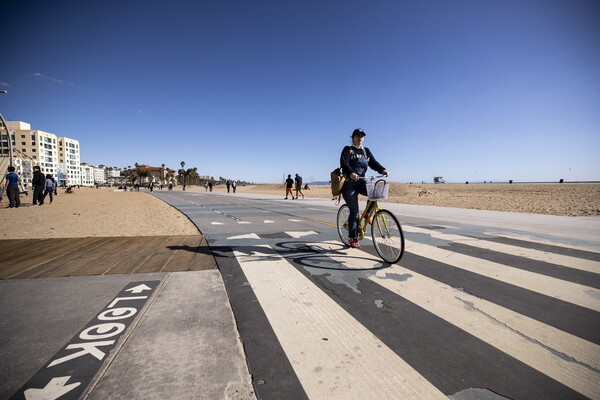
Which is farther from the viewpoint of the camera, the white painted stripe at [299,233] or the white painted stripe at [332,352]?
the white painted stripe at [299,233]

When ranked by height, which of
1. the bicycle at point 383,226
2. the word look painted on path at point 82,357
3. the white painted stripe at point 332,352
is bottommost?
the word look painted on path at point 82,357

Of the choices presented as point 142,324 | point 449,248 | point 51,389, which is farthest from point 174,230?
point 449,248

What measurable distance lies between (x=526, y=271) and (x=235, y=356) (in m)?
3.75

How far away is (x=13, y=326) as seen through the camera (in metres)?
2.07

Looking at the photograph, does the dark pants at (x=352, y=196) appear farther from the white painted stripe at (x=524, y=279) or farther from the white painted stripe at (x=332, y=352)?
the white painted stripe at (x=332, y=352)

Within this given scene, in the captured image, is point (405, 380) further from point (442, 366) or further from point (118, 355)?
point (118, 355)


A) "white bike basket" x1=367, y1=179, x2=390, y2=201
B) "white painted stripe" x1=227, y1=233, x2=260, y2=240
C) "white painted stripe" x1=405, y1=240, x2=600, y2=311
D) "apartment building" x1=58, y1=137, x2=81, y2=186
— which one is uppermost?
"apartment building" x1=58, y1=137, x2=81, y2=186

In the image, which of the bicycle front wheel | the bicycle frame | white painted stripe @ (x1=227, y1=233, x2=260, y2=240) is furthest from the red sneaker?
white painted stripe @ (x1=227, y1=233, x2=260, y2=240)

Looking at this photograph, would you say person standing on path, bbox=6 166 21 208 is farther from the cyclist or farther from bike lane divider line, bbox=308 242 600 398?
bike lane divider line, bbox=308 242 600 398

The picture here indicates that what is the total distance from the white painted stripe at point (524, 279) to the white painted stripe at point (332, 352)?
2.16 m

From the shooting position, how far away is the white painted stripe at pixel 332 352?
1.46m

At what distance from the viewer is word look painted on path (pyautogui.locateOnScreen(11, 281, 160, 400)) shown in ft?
4.63

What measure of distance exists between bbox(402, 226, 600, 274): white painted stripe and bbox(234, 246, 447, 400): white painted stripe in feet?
11.6

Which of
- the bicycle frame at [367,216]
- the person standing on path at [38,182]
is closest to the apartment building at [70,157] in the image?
the person standing on path at [38,182]
